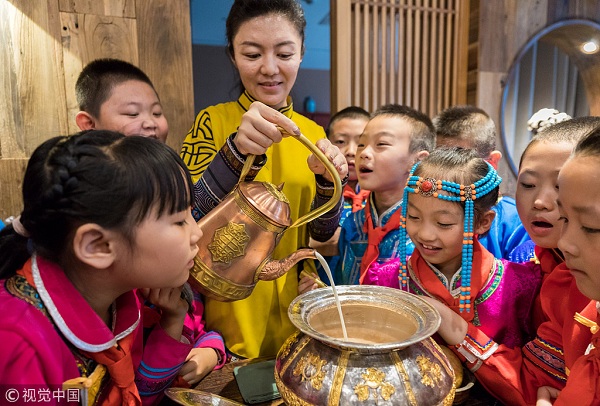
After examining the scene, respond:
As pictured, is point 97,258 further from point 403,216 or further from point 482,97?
point 482,97

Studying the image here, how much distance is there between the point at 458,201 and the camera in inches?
51.9

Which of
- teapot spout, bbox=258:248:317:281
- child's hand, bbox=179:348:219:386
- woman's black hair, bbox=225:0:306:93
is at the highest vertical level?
woman's black hair, bbox=225:0:306:93

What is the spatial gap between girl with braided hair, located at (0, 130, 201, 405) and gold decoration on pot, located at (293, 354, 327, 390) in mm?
341

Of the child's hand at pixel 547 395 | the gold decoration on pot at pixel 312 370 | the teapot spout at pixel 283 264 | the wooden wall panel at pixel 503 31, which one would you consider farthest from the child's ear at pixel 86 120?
the wooden wall panel at pixel 503 31

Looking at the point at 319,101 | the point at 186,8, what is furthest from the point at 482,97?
the point at 319,101

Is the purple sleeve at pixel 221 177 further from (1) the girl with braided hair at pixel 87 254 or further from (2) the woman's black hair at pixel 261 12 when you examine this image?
(2) the woman's black hair at pixel 261 12

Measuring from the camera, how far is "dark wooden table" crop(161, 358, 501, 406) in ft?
3.63

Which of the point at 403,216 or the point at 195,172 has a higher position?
the point at 195,172

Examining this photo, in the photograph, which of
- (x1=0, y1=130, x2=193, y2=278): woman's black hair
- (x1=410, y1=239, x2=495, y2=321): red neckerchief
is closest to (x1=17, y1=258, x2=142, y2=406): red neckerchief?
(x1=0, y1=130, x2=193, y2=278): woman's black hair

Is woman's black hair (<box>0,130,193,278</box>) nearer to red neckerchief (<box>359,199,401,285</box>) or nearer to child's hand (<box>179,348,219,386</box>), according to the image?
child's hand (<box>179,348,219,386</box>)

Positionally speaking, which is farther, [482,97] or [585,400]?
[482,97]

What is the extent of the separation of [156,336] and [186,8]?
2291 mm

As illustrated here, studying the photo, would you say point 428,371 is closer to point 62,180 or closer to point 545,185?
point 545,185

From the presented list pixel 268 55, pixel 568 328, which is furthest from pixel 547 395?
pixel 268 55
